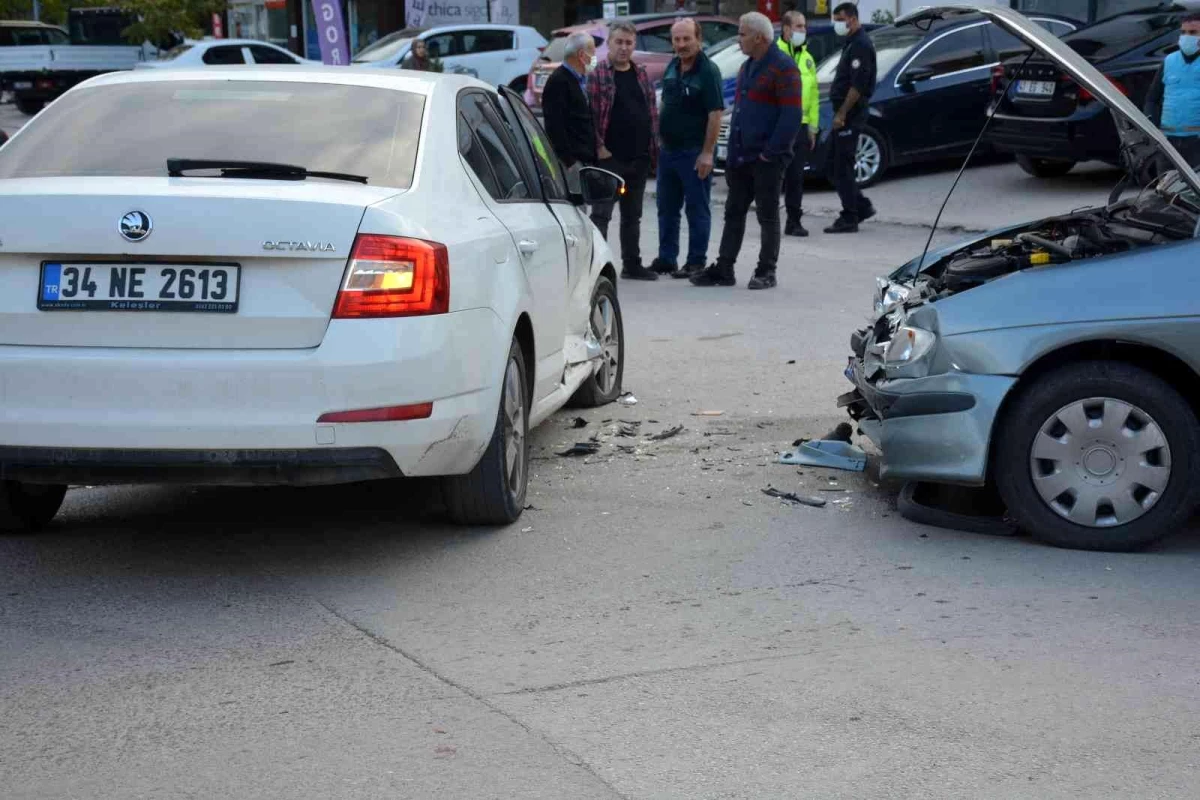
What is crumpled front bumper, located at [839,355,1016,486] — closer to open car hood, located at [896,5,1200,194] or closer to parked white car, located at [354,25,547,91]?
open car hood, located at [896,5,1200,194]

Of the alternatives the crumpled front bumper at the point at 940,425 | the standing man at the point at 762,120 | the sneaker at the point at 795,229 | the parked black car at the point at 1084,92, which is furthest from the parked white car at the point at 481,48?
the crumpled front bumper at the point at 940,425

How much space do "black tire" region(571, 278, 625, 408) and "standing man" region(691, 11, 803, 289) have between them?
344cm

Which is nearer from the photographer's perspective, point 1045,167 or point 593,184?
point 593,184

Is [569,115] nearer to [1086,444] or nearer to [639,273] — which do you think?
[639,273]

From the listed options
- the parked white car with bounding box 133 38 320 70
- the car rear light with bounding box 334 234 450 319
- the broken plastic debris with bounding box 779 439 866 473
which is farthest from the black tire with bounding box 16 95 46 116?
the car rear light with bounding box 334 234 450 319

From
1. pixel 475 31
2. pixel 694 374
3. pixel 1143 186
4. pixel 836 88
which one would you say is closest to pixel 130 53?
pixel 475 31

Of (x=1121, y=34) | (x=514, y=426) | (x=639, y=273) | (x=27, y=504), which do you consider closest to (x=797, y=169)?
(x=639, y=273)

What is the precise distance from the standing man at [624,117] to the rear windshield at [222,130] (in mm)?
6475

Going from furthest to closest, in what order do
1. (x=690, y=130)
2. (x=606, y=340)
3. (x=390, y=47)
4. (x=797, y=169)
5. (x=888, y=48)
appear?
(x=390, y=47) < (x=888, y=48) < (x=797, y=169) < (x=690, y=130) < (x=606, y=340)

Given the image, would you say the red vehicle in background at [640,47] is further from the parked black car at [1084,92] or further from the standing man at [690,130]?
the standing man at [690,130]

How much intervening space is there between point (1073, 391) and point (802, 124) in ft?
30.6

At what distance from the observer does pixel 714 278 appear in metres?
12.3

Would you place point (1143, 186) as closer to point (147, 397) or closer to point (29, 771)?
point (147, 397)

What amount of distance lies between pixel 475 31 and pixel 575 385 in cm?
2328
